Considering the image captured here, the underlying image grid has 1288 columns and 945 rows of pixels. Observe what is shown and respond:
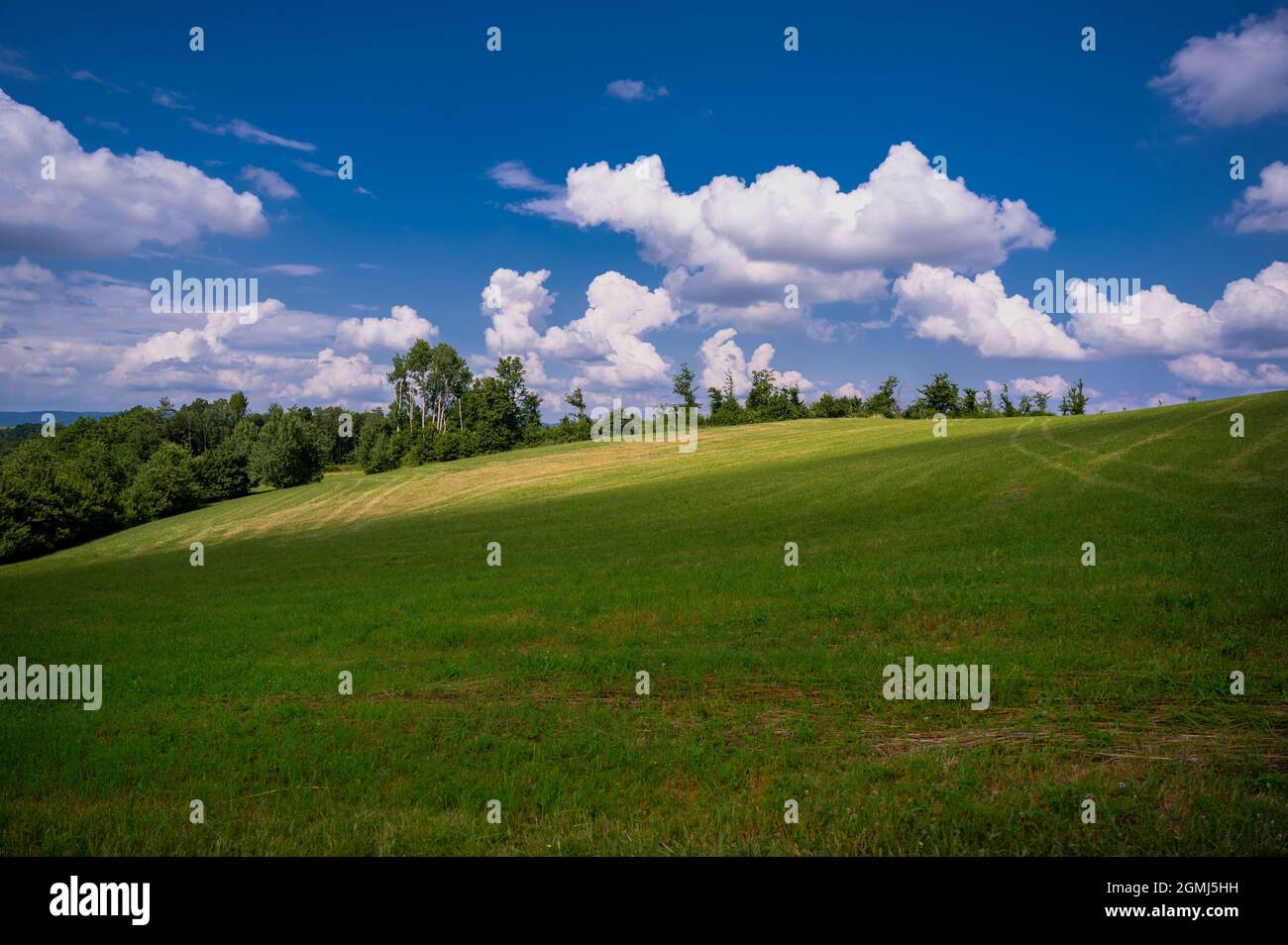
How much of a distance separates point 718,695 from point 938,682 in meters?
4.13

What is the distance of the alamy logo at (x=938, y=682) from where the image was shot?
12.0 m

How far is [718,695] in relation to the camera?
12.7m

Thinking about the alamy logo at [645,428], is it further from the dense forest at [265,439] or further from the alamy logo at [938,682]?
the alamy logo at [938,682]

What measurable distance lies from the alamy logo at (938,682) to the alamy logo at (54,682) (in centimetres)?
1622

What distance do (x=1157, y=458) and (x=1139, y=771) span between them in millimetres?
34466

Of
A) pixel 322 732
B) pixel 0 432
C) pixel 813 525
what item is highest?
pixel 0 432

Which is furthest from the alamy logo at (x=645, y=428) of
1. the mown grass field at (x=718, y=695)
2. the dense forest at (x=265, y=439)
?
the mown grass field at (x=718, y=695)

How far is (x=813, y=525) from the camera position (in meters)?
32.3
